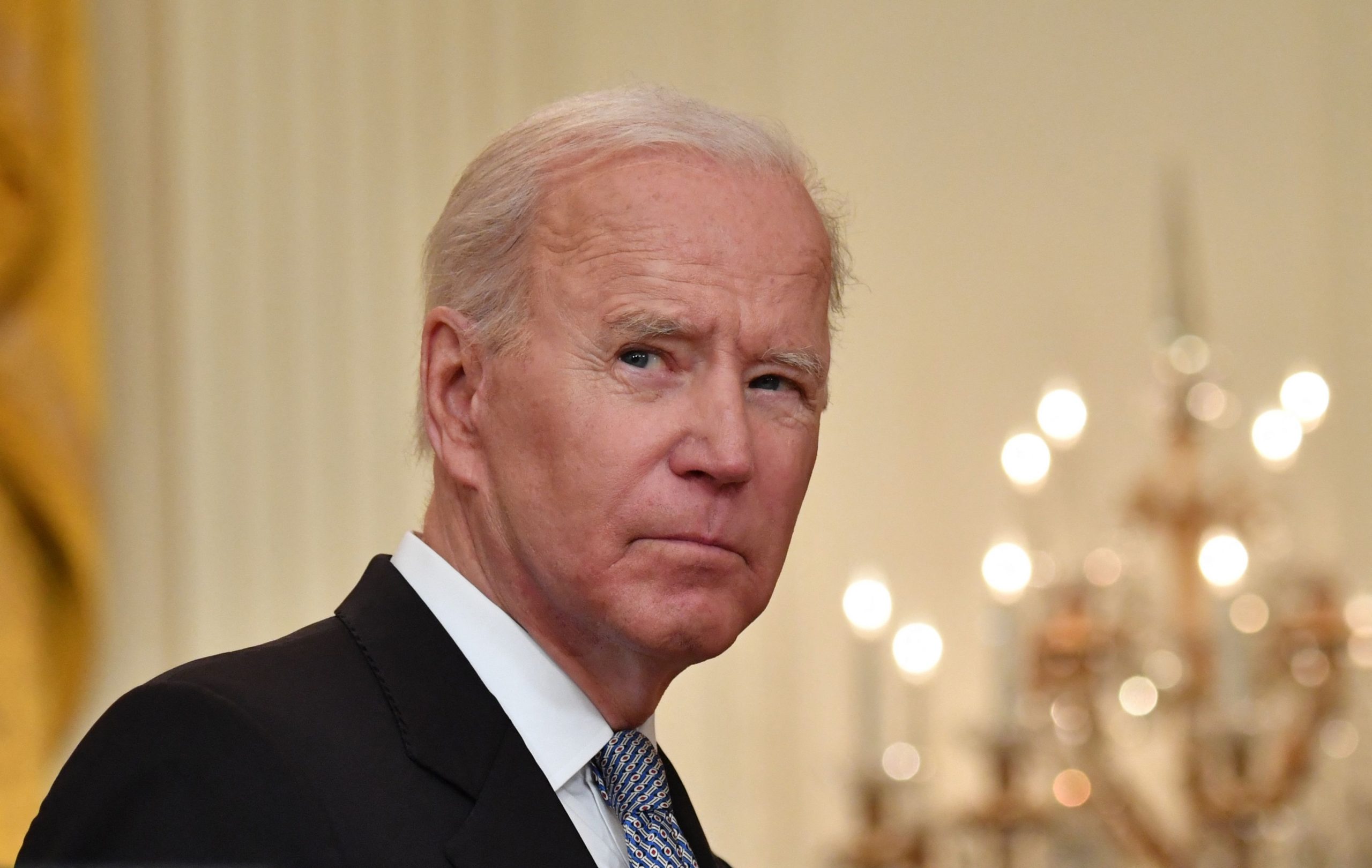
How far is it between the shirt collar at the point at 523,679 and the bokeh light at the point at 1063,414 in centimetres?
261

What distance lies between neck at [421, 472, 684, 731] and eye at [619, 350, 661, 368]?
218 mm

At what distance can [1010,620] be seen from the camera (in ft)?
12.0

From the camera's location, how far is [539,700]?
61.5 inches

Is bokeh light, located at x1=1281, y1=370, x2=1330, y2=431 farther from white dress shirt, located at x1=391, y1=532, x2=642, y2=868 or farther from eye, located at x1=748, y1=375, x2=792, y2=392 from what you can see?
white dress shirt, located at x1=391, y1=532, x2=642, y2=868

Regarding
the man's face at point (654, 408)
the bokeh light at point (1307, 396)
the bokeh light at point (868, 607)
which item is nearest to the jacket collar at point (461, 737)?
the man's face at point (654, 408)

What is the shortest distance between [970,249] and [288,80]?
88.1 inches

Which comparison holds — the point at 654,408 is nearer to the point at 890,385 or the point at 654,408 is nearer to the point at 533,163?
the point at 533,163

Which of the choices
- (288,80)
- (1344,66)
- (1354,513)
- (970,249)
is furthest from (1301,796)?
(288,80)

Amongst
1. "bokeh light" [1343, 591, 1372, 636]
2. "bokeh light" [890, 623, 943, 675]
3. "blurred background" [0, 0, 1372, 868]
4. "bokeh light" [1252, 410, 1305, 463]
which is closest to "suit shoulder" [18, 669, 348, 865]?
"blurred background" [0, 0, 1372, 868]

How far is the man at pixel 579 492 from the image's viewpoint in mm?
1444

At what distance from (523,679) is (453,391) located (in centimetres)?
31

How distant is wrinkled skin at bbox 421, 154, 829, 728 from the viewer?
1.52 m

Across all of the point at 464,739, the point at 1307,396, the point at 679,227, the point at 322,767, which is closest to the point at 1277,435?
the point at 1307,396

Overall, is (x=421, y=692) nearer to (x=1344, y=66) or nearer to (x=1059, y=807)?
(x=1059, y=807)
